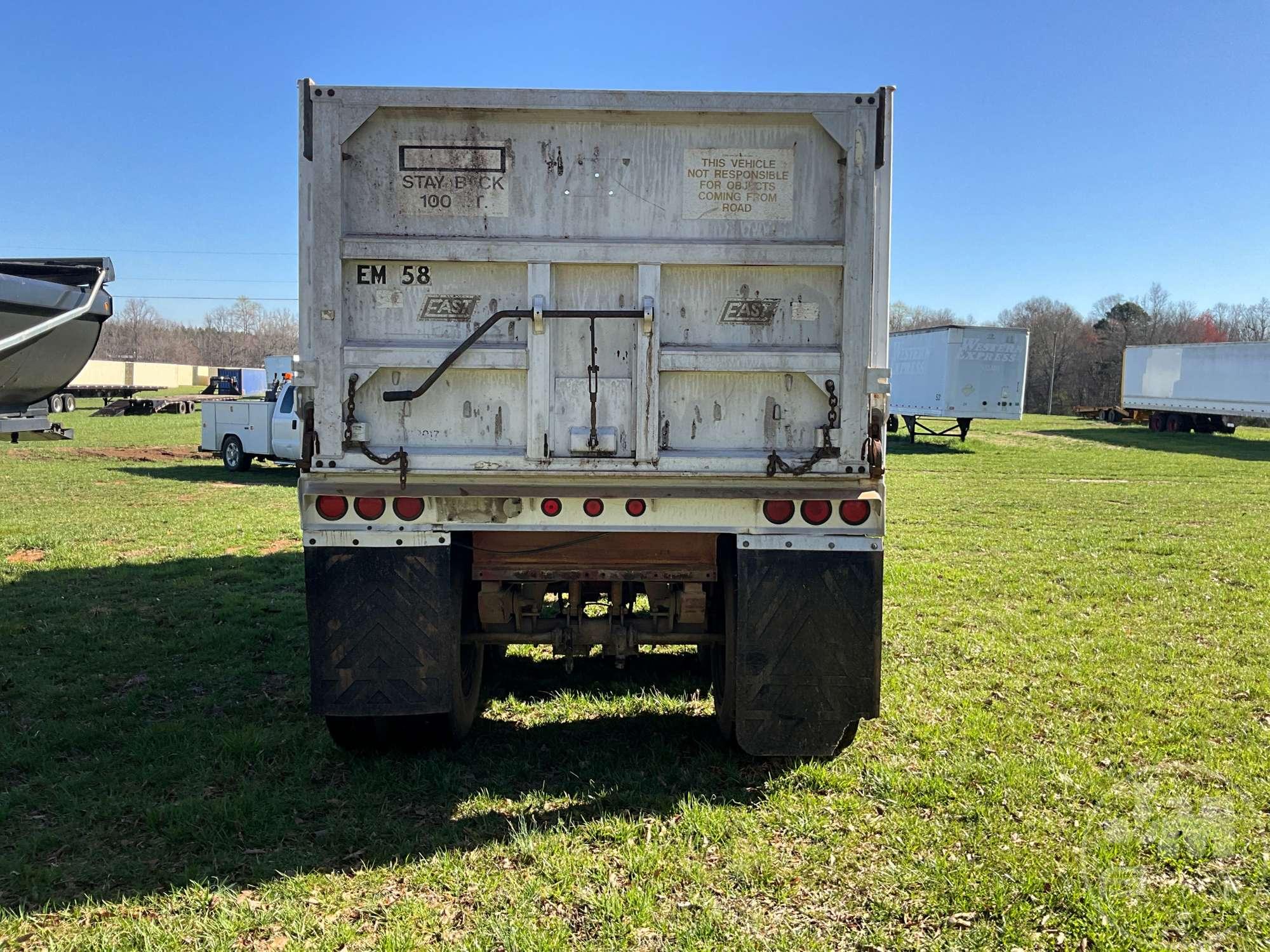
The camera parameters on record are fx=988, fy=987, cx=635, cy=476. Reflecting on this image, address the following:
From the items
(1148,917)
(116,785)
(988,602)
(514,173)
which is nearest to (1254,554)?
(988,602)

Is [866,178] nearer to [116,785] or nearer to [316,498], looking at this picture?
[316,498]

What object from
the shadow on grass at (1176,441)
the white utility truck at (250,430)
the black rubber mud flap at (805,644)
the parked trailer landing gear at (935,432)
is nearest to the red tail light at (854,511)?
the black rubber mud flap at (805,644)

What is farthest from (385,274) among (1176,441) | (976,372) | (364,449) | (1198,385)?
(1198,385)

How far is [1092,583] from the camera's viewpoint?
9.09 meters

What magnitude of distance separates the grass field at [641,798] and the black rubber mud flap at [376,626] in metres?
0.44

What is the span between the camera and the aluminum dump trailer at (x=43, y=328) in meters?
4.52

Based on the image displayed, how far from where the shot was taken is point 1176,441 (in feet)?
108

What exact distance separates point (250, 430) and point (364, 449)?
16.9m

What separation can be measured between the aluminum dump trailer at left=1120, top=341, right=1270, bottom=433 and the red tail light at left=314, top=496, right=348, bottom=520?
35794 millimetres

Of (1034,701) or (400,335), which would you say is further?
(1034,701)

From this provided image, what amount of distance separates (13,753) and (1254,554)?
442 inches

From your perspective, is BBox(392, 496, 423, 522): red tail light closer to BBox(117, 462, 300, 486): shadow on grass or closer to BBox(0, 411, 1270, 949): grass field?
BBox(0, 411, 1270, 949): grass field

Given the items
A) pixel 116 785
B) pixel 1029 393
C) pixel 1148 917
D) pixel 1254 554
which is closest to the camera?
pixel 1148 917

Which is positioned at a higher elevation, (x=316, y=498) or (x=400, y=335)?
(x=400, y=335)
